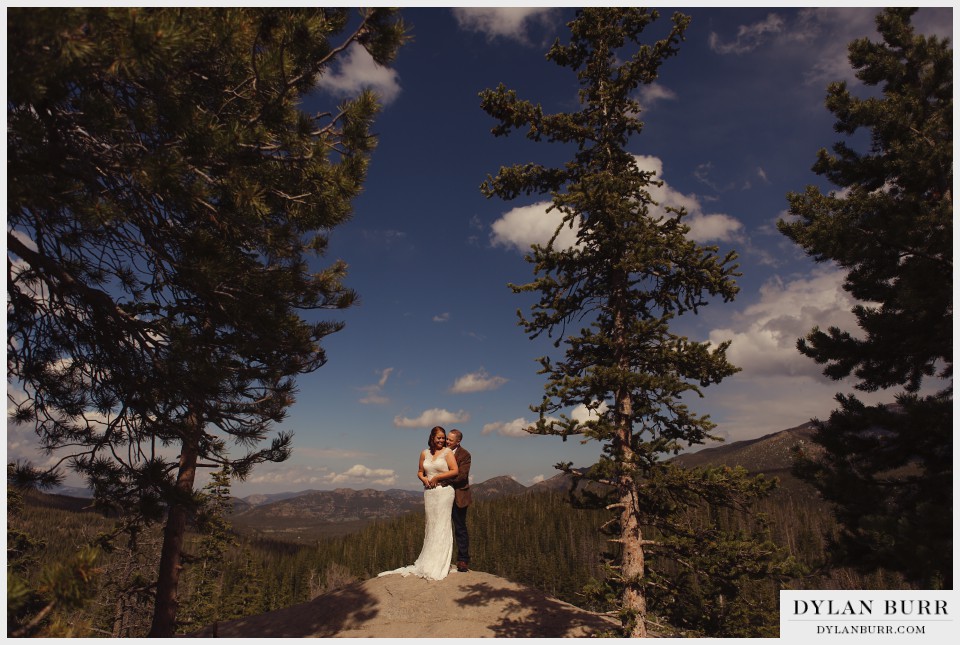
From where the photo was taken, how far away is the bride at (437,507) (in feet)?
34.8

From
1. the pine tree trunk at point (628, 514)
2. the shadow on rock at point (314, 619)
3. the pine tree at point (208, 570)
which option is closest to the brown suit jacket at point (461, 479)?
the shadow on rock at point (314, 619)

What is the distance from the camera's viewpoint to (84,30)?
430cm

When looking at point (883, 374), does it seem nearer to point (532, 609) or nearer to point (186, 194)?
point (532, 609)

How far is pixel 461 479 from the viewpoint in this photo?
424 inches

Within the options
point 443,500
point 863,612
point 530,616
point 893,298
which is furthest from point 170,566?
point 893,298

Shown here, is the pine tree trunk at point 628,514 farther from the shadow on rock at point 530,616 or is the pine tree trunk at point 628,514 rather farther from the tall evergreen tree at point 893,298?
the tall evergreen tree at point 893,298

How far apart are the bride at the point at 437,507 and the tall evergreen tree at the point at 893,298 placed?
7.83 metres

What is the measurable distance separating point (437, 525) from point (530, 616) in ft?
9.25

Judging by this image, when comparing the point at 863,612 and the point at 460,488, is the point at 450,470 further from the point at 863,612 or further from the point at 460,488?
the point at 863,612

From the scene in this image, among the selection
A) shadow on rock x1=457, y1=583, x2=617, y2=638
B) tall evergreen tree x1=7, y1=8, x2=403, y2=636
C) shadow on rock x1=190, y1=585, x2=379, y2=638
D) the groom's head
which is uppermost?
tall evergreen tree x1=7, y1=8, x2=403, y2=636

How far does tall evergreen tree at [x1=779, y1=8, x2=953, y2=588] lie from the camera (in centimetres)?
704

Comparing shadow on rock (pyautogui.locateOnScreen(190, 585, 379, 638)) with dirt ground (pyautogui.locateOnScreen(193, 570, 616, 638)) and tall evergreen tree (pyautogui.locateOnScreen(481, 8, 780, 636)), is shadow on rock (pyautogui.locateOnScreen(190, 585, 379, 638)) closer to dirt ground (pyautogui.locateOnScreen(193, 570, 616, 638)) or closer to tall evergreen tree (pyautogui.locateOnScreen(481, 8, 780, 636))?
dirt ground (pyautogui.locateOnScreen(193, 570, 616, 638))

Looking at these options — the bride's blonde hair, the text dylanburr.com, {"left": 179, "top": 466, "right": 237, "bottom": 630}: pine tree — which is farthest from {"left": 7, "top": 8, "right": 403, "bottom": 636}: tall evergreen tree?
{"left": 179, "top": 466, "right": 237, "bottom": 630}: pine tree

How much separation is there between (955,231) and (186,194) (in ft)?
32.7
